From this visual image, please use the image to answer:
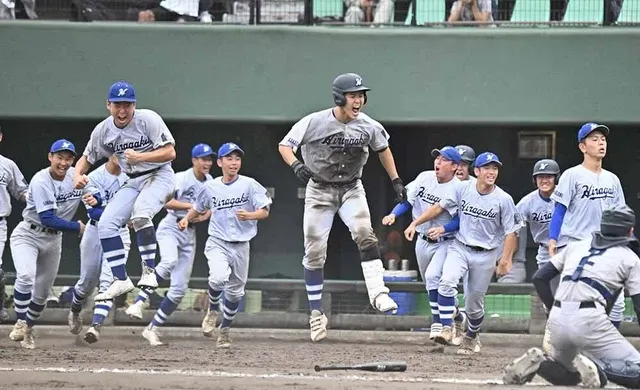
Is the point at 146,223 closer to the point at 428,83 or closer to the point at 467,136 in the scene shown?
the point at 428,83

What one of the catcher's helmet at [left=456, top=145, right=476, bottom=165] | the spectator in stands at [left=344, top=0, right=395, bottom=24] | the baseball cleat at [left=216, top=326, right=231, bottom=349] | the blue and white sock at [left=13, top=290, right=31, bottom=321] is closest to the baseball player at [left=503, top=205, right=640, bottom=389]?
the catcher's helmet at [left=456, top=145, right=476, bottom=165]

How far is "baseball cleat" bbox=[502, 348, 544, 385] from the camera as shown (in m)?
10.1

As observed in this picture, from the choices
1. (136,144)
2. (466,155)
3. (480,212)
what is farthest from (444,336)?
(136,144)

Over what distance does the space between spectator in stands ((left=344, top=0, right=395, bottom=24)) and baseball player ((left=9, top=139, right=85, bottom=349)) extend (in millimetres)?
4896

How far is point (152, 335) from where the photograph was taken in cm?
1445

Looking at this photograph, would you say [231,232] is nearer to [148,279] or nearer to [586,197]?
[148,279]

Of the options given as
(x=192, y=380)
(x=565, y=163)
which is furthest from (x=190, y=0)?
(x=192, y=380)

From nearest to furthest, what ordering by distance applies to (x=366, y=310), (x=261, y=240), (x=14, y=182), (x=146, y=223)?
(x=146, y=223), (x=14, y=182), (x=366, y=310), (x=261, y=240)

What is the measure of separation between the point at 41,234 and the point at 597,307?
6225mm

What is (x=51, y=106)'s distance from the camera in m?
17.6

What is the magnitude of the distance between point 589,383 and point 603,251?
911 mm

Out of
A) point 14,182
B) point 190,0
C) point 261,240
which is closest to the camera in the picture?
point 14,182

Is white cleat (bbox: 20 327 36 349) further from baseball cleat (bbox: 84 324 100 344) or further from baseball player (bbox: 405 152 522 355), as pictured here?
baseball player (bbox: 405 152 522 355)

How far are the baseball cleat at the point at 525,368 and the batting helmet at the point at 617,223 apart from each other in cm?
100
